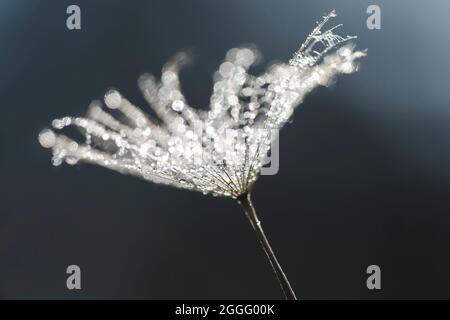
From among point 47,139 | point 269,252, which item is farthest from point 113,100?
point 269,252

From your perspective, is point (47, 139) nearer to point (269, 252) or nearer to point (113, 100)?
point (113, 100)

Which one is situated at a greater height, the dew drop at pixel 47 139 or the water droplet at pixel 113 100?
the water droplet at pixel 113 100

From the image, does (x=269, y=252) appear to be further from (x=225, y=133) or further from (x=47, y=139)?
(x=47, y=139)

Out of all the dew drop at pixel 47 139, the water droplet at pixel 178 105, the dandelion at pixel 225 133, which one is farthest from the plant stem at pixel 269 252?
the dew drop at pixel 47 139

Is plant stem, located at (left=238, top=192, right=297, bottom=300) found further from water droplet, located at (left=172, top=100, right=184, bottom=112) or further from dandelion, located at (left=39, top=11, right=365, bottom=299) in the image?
water droplet, located at (left=172, top=100, right=184, bottom=112)

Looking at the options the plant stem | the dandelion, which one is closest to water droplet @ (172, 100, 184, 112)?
the dandelion

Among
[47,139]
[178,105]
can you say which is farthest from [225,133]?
[47,139]

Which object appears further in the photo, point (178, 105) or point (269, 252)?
point (178, 105)

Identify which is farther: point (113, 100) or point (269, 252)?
point (113, 100)

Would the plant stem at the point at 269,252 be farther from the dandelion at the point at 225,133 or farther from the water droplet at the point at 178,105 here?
the water droplet at the point at 178,105

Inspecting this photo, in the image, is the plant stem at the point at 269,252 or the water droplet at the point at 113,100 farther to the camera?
the water droplet at the point at 113,100

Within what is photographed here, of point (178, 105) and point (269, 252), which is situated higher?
point (178, 105)
